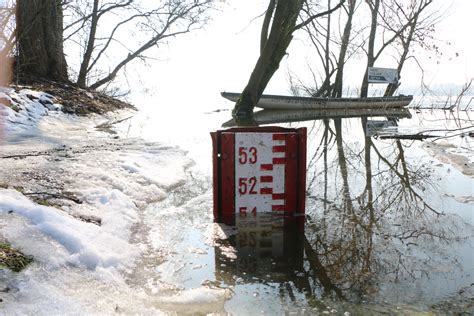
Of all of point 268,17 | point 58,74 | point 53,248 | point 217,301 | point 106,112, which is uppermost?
point 268,17

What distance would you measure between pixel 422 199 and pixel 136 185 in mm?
3524

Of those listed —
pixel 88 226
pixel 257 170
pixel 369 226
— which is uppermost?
pixel 257 170

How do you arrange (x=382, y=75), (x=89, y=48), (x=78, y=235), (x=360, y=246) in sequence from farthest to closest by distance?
(x=382, y=75), (x=89, y=48), (x=360, y=246), (x=78, y=235)

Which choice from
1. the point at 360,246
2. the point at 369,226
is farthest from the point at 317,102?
the point at 360,246

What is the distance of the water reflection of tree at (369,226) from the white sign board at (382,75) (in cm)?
1889

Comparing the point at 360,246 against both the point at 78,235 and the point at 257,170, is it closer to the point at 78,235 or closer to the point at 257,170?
the point at 257,170

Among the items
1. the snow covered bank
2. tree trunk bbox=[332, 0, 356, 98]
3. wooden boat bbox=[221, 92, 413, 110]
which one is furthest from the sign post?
tree trunk bbox=[332, 0, 356, 98]

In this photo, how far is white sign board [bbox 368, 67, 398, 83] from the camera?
2525cm

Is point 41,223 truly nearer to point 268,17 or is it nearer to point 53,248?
point 53,248

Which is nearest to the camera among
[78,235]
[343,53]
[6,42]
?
[78,235]

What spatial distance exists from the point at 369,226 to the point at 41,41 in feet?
48.2

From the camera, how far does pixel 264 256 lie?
350 centimetres

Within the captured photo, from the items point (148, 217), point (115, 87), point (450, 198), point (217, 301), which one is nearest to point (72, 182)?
point (148, 217)

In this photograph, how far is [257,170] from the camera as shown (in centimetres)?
444
